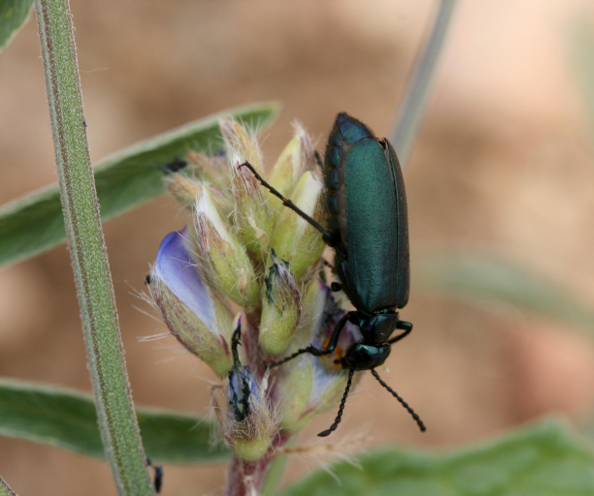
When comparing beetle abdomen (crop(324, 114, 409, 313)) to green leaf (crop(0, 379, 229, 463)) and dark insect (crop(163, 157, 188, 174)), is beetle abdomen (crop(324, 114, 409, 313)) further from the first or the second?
green leaf (crop(0, 379, 229, 463))

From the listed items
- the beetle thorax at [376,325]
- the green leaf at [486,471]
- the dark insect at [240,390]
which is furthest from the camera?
the green leaf at [486,471]

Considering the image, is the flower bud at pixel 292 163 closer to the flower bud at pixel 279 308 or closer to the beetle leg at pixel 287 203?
the beetle leg at pixel 287 203

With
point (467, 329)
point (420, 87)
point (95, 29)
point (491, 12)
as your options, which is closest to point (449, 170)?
point (467, 329)

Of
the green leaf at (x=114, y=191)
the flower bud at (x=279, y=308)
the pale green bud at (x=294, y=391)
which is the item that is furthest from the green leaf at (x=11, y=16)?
the pale green bud at (x=294, y=391)

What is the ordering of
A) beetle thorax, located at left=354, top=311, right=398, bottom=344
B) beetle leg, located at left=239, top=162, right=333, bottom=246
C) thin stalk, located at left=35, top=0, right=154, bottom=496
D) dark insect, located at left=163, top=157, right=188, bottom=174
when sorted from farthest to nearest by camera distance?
beetle thorax, located at left=354, top=311, right=398, bottom=344 → dark insect, located at left=163, top=157, right=188, bottom=174 → beetle leg, located at left=239, top=162, right=333, bottom=246 → thin stalk, located at left=35, top=0, right=154, bottom=496

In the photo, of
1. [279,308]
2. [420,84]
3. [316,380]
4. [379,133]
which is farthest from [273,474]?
[379,133]

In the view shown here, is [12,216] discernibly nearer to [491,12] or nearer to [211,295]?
[211,295]

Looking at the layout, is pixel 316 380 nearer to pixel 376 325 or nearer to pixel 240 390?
pixel 240 390

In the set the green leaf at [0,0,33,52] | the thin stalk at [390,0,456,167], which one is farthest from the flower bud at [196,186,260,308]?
the thin stalk at [390,0,456,167]
